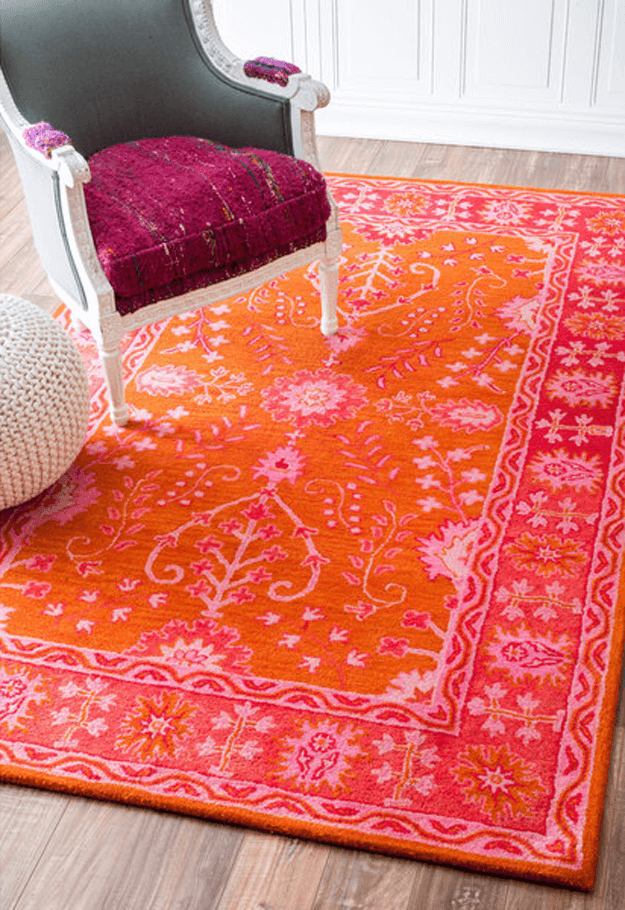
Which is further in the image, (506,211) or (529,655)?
(506,211)

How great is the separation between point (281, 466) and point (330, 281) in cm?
66

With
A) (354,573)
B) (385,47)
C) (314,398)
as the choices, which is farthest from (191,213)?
(385,47)

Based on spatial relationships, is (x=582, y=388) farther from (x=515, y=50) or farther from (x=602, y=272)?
(x=515, y=50)

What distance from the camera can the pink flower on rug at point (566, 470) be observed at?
2.59m

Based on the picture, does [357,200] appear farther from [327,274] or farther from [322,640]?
[322,640]

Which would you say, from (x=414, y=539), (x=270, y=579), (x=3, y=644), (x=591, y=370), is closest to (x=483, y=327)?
(x=591, y=370)

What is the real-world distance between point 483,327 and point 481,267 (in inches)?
14.4

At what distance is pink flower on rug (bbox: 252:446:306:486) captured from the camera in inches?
105

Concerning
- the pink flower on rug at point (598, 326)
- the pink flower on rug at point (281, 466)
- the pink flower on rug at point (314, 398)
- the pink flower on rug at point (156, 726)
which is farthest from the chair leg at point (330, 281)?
the pink flower on rug at point (156, 726)

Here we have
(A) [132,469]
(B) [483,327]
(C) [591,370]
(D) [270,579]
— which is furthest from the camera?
(B) [483,327]

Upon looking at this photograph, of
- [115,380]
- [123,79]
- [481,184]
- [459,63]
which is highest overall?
[123,79]

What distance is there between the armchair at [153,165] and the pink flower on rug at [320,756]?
114cm

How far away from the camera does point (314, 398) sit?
2.93 meters

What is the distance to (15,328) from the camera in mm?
2510
